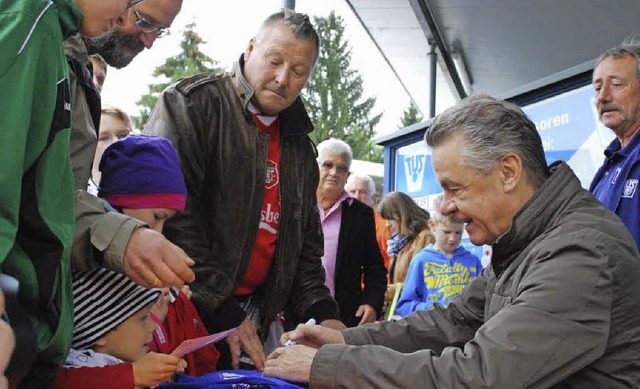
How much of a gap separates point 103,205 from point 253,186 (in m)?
1.10

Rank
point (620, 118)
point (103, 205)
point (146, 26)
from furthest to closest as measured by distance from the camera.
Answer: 1. point (620, 118)
2. point (146, 26)
3. point (103, 205)

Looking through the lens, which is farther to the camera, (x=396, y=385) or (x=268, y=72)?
(x=268, y=72)

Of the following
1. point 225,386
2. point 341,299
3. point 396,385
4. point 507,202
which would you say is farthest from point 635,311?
point 341,299

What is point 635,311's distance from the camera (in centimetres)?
187

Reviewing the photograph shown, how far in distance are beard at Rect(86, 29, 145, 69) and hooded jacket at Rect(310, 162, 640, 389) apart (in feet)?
3.46

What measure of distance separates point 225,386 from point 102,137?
2.23 m

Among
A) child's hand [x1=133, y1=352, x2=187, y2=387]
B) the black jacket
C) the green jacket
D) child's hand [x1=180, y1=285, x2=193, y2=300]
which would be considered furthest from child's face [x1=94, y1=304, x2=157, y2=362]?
the black jacket

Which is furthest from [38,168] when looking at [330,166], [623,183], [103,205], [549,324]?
[330,166]

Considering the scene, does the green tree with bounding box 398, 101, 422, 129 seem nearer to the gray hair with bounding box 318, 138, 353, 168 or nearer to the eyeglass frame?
the gray hair with bounding box 318, 138, 353, 168

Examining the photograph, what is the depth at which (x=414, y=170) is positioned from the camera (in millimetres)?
6961

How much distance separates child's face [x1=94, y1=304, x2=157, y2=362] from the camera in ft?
6.66

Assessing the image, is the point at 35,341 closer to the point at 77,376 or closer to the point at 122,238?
the point at 122,238

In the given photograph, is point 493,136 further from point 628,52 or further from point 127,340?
point 628,52

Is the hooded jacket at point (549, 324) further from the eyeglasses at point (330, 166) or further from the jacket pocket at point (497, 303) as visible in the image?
the eyeglasses at point (330, 166)
